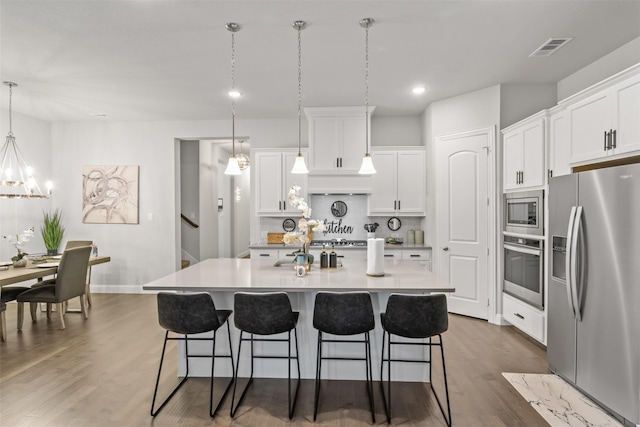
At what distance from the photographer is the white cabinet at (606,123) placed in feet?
8.08

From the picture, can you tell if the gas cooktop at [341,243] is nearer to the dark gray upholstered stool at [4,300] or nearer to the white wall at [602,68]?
the white wall at [602,68]

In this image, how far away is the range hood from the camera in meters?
5.32

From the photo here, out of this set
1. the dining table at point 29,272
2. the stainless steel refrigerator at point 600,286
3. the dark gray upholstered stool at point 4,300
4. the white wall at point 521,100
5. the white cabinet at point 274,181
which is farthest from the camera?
the white cabinet at point 274,181

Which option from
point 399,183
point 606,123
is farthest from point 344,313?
point 399,183

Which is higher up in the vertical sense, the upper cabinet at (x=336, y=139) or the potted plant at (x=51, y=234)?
the upper cabinet at (x=336, y=139)

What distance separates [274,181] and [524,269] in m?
3.50

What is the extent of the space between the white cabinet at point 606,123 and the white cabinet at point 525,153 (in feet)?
1.47

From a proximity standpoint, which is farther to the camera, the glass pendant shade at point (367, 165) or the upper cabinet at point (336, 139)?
the upper cabinet at point (336, 139)

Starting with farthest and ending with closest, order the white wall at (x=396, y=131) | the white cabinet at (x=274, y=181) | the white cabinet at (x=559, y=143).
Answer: the white wall at (x=396, y=131)
the white cabinet at (x=274, y=181)
the white cabinet at (x=559, y=143)

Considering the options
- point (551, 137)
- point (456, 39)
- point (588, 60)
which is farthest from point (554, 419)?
point (588, 60)

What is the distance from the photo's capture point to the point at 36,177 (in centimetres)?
590

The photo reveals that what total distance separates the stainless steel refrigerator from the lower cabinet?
0.54m

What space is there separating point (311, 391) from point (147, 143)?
16.5 feet

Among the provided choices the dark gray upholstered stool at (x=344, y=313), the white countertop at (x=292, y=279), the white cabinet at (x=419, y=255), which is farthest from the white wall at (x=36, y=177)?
the white cabinet at (x=419, y=255)
